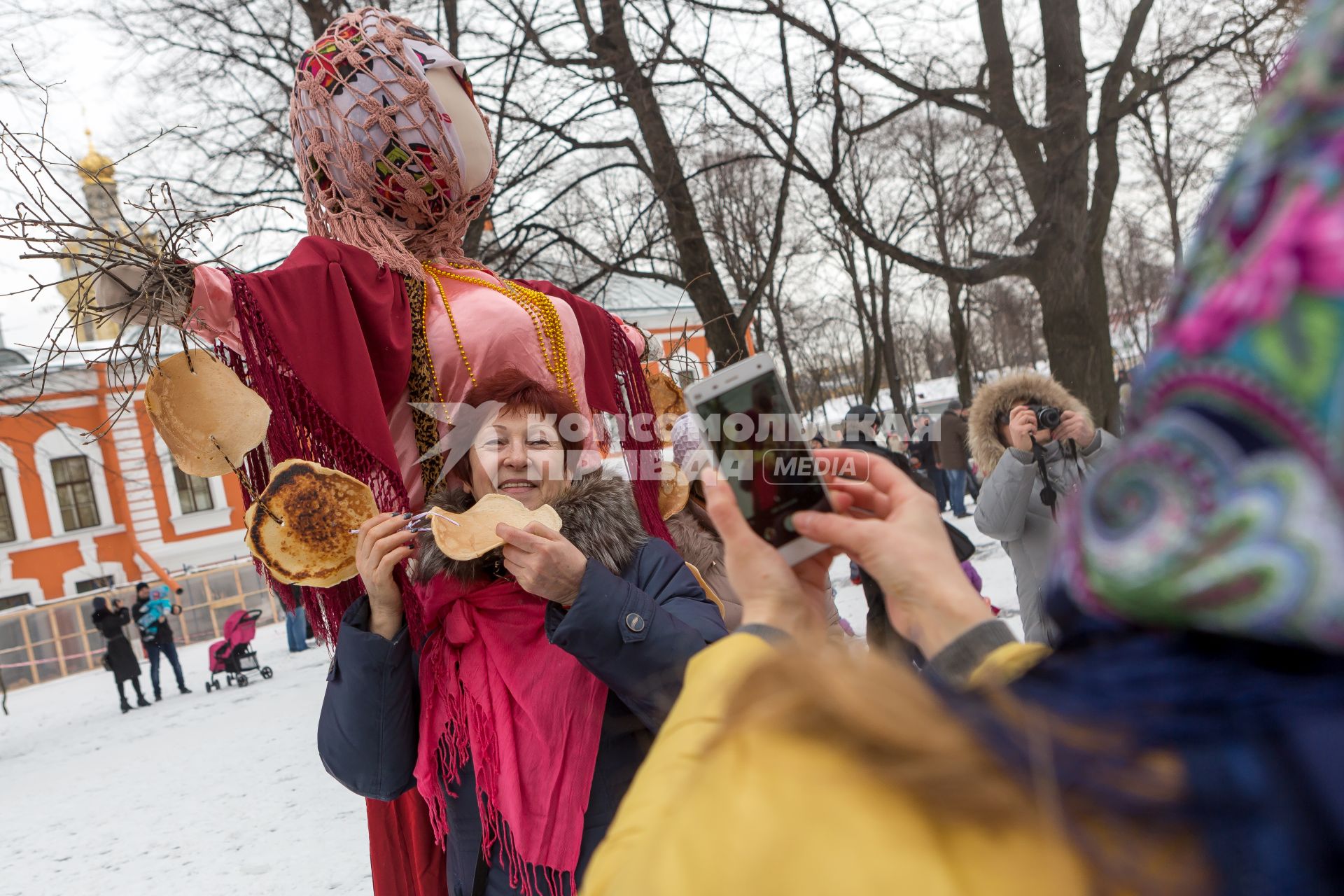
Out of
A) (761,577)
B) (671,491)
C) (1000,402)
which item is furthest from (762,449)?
(1000,402)

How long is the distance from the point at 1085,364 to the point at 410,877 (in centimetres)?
631

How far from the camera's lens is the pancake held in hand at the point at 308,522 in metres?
1.88

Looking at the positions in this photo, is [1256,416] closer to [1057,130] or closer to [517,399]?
[517,399]

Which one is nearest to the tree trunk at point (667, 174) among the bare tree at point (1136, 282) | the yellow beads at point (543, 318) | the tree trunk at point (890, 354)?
the yellow beads at point (543, 318)

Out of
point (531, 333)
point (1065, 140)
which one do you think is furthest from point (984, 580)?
point (531, 333)

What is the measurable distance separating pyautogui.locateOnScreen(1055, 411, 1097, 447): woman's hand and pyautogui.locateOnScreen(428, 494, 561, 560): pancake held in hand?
3.04 meters

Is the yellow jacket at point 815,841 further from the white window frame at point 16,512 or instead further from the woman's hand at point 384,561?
the white window frame at point 16,512

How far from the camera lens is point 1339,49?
1.69ft

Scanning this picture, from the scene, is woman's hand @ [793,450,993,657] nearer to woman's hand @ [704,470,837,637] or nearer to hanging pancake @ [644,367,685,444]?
woman's hand @ [704,470,837,637]

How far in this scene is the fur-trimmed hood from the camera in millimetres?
4562

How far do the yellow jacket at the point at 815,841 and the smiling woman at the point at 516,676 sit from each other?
1.14 meters

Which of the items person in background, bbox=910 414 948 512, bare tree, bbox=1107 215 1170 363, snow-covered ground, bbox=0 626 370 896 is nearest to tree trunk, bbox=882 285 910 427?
person in background, bbox=910 414 948 512

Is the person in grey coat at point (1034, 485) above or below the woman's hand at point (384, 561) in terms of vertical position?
below

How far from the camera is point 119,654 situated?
10.8 metres
